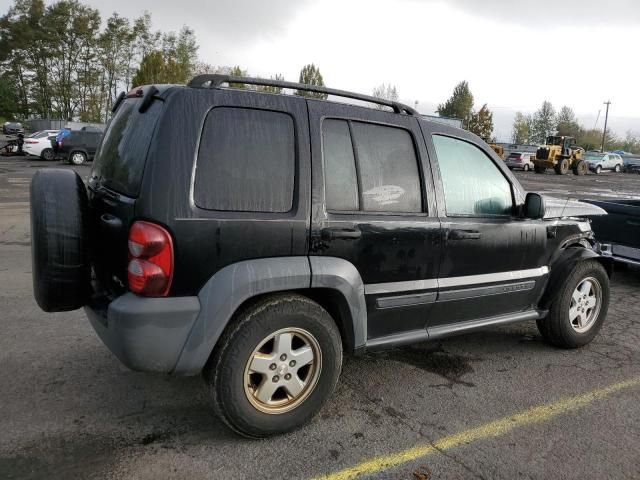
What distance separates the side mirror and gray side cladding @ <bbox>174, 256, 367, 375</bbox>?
1.69 metres

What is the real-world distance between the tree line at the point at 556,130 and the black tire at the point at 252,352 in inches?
3479

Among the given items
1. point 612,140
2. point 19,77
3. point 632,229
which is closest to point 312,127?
point 632,229

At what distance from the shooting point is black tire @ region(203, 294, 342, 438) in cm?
264

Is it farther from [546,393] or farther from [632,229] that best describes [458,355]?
[632,229]

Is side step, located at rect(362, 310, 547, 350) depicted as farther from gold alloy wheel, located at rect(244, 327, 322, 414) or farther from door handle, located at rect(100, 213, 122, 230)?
door handle, located at rect(100, 213, 122, 230)

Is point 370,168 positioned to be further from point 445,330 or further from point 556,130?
point 556,130

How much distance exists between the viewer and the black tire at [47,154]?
24.6 metres

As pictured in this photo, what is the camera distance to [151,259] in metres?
2.48

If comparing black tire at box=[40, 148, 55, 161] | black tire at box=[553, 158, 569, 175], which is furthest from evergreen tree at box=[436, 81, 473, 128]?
black tire at box=[40, 148, 55, 161]

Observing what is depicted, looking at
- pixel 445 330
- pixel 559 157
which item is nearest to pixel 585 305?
pixel 445 330

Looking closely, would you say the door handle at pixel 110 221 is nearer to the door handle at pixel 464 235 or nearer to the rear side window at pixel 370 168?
the rear side window at pixel 370 168

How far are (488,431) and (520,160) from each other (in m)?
37.1

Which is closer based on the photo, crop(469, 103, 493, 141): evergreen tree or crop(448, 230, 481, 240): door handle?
crop(448, 230, 481, 240): door handle

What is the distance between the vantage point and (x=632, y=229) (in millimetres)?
6375
